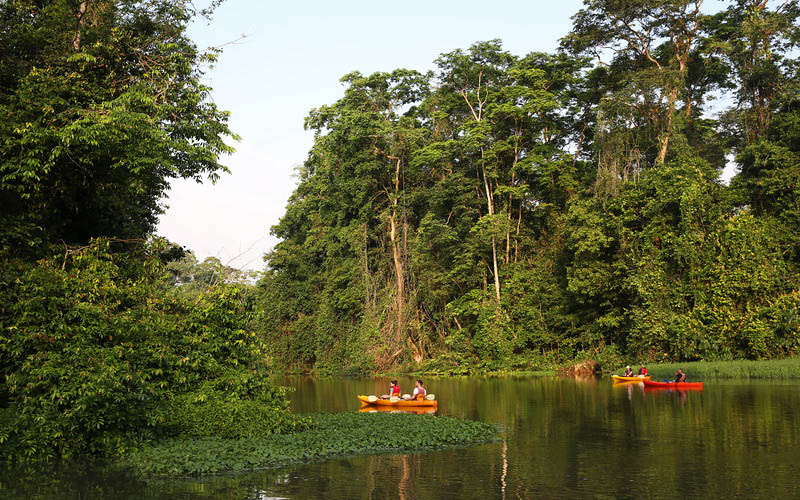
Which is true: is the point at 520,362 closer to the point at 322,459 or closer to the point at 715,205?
Answer: the point at 715,205

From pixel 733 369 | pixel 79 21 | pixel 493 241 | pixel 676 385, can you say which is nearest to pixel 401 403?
pixel 676 385

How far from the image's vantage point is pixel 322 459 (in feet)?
45.1

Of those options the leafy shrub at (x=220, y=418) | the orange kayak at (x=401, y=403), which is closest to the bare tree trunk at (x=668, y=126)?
the orange kayak at (x=401, y=403)

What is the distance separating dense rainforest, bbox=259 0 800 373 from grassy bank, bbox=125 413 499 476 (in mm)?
23338

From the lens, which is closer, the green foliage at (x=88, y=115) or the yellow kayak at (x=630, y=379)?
the green foliage at (x=88, y=115)

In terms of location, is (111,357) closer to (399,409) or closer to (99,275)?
(99,275)

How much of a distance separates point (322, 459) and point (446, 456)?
2.48 m

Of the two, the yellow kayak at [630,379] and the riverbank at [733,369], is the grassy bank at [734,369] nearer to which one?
the riverbank at [733,369]

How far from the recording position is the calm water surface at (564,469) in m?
10.6

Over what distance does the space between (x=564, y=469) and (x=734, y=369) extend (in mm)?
23905

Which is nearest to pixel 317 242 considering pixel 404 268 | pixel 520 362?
pixel 404 268

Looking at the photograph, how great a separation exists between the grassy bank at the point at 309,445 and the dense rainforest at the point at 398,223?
34.0 inches

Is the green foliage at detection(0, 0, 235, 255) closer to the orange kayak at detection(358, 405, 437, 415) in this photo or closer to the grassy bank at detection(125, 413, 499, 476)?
the grassy bank at detection(125, 413, 499, 476)

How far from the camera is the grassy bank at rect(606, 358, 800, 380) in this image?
30911 millimetres
